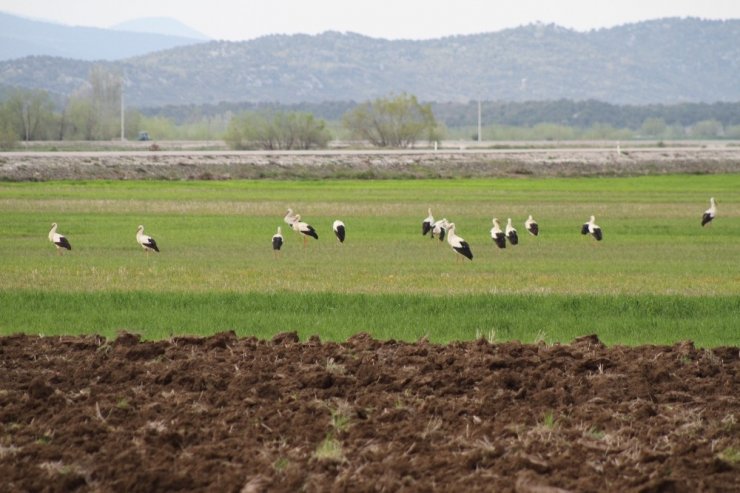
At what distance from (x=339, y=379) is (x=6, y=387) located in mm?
2891

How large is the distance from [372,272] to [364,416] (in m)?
13.8

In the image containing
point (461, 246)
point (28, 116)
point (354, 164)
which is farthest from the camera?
point (28, 116)

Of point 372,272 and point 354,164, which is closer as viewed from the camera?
point 372,272

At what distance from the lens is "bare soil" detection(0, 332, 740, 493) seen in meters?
8.62

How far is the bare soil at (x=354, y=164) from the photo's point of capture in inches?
2618

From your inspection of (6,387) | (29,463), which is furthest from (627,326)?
(29,463)

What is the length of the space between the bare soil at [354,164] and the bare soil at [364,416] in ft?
171

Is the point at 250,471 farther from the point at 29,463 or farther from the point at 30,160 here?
the point at 30,160

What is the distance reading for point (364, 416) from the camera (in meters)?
10.2

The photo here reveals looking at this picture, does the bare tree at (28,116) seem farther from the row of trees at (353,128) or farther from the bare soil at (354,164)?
the bare soil at (354,164)

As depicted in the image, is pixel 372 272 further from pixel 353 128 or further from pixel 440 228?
pixel 353 128

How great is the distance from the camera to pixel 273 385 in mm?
11023

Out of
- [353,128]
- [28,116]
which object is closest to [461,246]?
[353,128]

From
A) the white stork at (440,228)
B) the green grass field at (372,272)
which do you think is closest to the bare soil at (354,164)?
the green grass field at (372,272)
